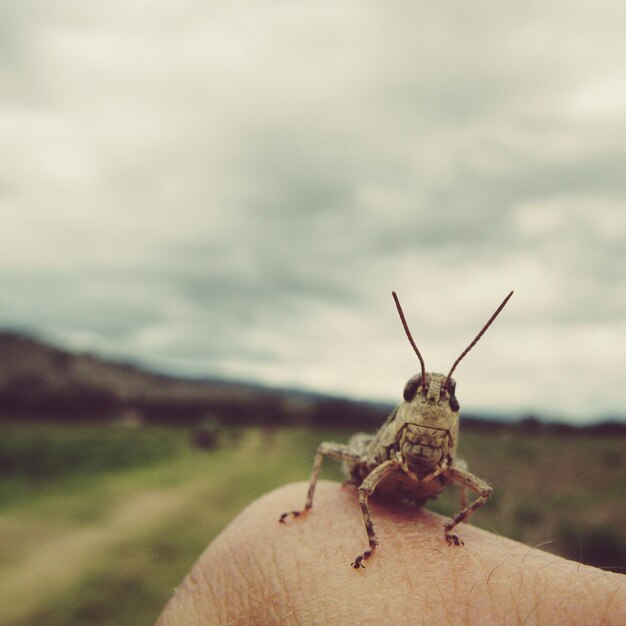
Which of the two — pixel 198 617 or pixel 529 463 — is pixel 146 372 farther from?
pixel 198 617

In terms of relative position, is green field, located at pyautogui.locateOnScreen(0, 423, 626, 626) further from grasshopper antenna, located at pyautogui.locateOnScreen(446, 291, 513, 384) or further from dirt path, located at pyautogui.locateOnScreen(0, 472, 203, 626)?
grasshopper antenna, located at pyautogui.locateOnScreen(446, 291, 513, 384)

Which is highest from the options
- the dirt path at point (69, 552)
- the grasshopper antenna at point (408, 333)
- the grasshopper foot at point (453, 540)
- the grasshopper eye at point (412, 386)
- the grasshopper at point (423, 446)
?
the grasshopper antenna at point (408, 333)

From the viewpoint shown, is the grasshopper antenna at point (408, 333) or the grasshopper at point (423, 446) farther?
the grasshopper at point (423, 446)

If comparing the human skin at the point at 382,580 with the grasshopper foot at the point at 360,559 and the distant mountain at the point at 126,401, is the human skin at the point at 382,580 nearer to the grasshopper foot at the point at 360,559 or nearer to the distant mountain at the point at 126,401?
the grasshopper foot at the point at 360,559

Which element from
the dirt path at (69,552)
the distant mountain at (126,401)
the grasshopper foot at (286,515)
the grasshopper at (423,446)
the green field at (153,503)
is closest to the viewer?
the grasshopper foot at (286,515)

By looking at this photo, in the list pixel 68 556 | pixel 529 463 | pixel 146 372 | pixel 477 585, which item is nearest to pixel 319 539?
pixel 477 585

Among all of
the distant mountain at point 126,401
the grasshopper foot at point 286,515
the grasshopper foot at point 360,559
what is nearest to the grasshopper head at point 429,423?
the grasshopper foot at point 286,515
